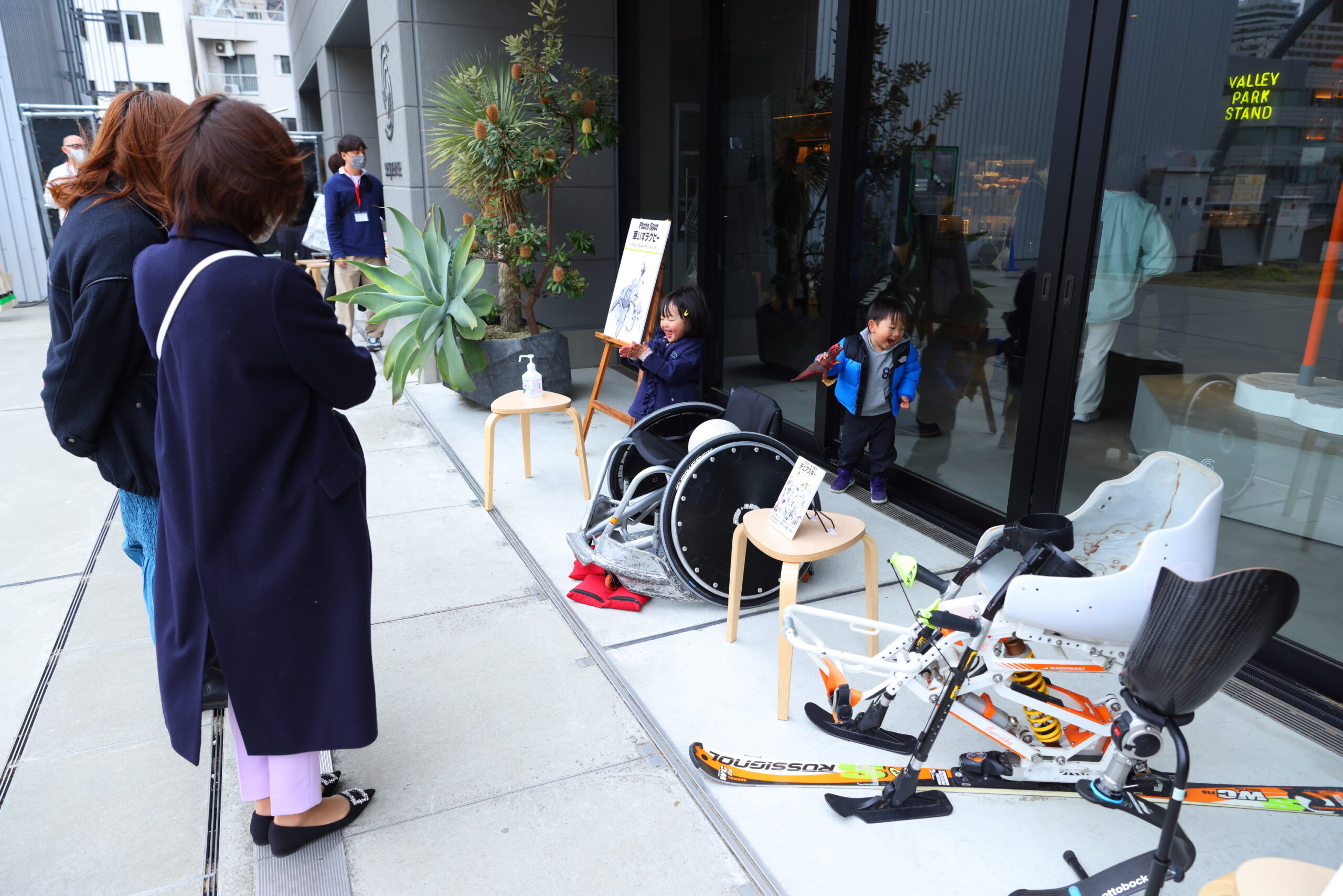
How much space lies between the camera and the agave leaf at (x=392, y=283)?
5316 mm

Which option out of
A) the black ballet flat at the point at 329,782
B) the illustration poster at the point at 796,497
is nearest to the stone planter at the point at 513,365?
the illustration poster at the point at 796,497

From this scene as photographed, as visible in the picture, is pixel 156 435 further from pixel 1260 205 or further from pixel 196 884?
pixel 1260 205

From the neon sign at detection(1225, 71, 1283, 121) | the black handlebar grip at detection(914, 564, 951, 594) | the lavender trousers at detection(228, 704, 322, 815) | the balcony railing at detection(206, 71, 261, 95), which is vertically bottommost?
the lavender trousers at detection(228, 704, 322, 815)

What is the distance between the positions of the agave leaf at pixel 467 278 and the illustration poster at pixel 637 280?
3.05 ft

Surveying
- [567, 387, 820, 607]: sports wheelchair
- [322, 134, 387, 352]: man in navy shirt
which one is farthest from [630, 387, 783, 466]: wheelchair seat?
[322, 134, 387, 352]: man in navy shirt

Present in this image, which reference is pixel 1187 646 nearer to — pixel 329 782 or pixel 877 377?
pixel 329 782

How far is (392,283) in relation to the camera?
17.6 ft

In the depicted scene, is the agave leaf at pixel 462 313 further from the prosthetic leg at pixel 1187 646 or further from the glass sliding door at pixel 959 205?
the prosthetic leg at pixel 1187 646

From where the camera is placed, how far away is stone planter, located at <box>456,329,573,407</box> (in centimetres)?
572

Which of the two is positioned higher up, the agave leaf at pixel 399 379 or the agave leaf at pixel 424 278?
the agave leaf at pixel 424 278

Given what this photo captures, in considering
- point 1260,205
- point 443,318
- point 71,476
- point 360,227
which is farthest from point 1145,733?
point 360,227

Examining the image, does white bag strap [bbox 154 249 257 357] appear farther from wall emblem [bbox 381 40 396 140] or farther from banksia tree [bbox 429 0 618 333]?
wall emblem [bbox 381 40 396 140]

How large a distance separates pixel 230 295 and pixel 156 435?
1.22 ft

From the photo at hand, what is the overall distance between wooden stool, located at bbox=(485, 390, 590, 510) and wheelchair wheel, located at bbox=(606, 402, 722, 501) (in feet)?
2.01
